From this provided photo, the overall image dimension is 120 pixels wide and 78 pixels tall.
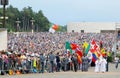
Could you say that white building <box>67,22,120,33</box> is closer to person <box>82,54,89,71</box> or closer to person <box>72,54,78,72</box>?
person <box>82,54,89,71</box>

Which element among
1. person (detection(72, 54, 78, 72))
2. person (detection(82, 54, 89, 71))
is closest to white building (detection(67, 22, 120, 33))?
person (detection(82, 54, 89, 71))

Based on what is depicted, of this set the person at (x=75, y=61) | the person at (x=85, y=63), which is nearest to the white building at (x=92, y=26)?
the person at (x=85, y=63)

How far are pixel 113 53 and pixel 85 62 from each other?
19154 mm

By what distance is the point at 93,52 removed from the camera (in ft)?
153

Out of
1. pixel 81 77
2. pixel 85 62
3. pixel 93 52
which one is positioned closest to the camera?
pixel 81 77

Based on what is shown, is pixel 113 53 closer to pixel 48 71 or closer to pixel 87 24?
pixel 48 71

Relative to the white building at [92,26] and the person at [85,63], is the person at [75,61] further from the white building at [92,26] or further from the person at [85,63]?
the white building at [92,26]

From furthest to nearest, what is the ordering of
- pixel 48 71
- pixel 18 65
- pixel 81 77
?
pixel 48 71 → pixel 18 65 → pixel 81 77

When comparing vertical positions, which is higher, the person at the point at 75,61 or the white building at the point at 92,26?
the white building at the point at 92,26

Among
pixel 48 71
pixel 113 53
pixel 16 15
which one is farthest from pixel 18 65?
pixel 16 15

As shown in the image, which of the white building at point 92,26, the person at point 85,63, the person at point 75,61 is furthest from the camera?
the white building at point 92,26

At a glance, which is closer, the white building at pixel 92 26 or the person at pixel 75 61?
the person at pixel 75 61

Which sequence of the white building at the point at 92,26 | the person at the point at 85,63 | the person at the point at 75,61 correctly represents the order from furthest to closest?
the white building at the point at 92,26
the person at the point at 85,63
the person at the point at 75,61

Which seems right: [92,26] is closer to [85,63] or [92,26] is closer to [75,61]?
[85,63]
